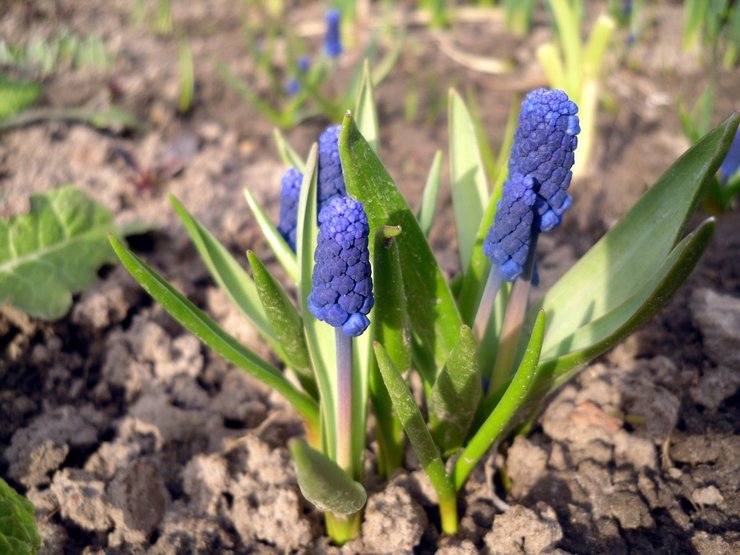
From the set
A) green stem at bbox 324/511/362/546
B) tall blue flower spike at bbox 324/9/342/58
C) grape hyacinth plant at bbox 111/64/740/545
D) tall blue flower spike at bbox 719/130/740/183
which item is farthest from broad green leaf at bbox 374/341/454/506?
tall blue flower spike at bbox 324/9/342/58

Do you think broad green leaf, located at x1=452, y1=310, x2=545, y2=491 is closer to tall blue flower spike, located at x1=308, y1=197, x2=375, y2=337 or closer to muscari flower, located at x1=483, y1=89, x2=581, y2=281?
muscari flower, located at x1=483, y1=89, x2=581, y2=281

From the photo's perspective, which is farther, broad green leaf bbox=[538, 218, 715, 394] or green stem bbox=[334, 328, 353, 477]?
green stem bbox=[334, 328, 353, 477]

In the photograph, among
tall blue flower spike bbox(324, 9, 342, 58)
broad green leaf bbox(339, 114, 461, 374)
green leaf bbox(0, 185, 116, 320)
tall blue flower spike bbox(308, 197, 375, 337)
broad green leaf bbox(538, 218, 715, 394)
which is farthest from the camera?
tall blue flower spike bbox(324, 9, 342, 58)

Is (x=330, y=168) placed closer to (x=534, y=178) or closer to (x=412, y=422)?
(x=534, y=178)

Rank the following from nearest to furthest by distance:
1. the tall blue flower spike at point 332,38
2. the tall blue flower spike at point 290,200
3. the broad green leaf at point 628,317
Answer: the broad green leaf at point 628,317, the tall blue flower spike at point 290,200, the tall blue flower spike at point 332,38

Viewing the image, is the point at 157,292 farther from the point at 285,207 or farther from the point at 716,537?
the point at 716,537

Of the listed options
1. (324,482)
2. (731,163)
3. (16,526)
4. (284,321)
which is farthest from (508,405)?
(731,163)

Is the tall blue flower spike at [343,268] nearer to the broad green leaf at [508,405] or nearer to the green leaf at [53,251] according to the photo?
the broad green leaf at [508,405]

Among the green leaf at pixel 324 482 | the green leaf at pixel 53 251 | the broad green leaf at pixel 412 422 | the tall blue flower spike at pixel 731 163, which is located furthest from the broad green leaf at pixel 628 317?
the green leaf at pixel 53 251
